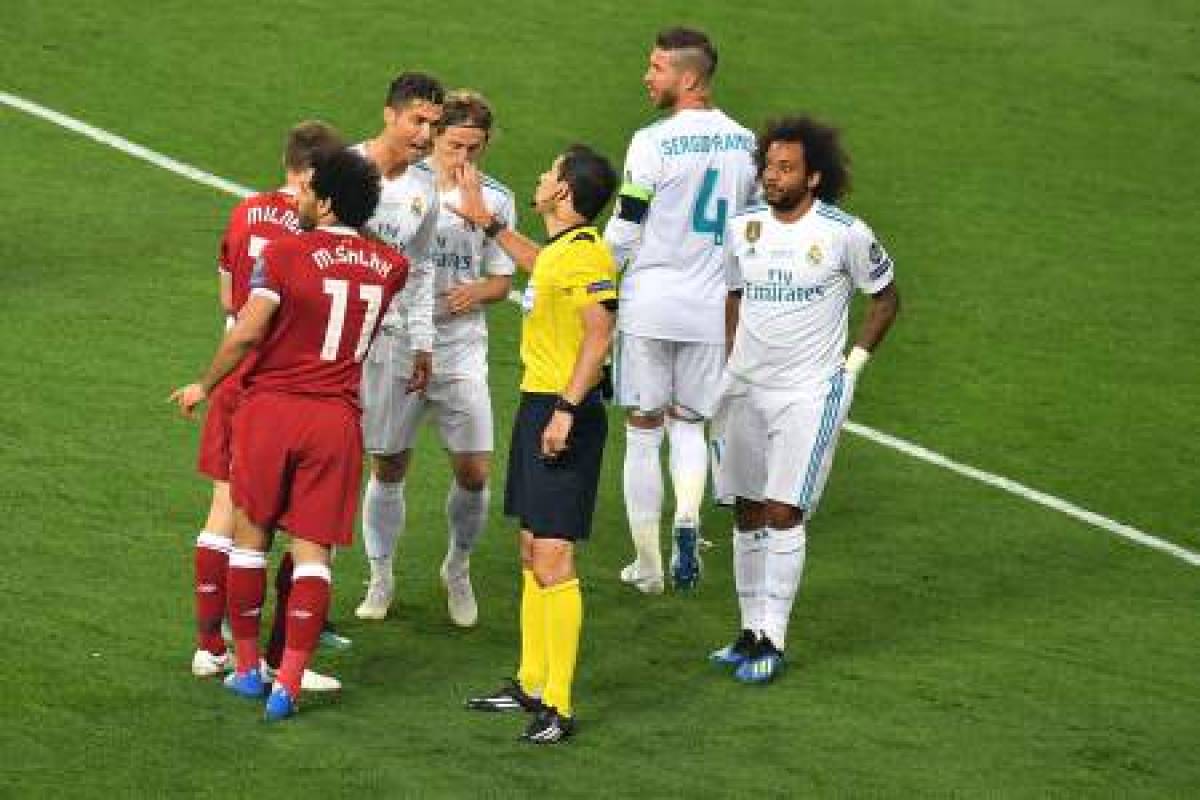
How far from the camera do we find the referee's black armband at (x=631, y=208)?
13.2 meters

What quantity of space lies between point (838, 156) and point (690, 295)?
59.4 inches

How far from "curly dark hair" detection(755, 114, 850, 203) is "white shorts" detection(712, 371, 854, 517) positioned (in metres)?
0.79

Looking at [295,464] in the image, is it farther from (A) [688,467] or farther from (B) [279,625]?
(A) [688,467]

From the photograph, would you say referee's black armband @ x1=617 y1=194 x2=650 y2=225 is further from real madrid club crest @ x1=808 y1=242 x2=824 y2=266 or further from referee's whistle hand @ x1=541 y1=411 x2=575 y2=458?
referee's whistle hand @ x1=541 y1=411 x2=575 y2=458

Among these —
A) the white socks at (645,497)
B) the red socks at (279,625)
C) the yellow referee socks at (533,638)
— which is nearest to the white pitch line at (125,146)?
the white socks at (645,497)

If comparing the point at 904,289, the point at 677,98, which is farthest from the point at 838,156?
the point at 904,289

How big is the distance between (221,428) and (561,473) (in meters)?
1.40

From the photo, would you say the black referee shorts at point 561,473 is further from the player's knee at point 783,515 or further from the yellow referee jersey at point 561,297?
the player's knee at point 783,515

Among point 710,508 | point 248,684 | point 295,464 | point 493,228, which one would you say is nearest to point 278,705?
point 248,684

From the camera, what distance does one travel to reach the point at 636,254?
1366 centimetres

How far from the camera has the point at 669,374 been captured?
13.6 metres

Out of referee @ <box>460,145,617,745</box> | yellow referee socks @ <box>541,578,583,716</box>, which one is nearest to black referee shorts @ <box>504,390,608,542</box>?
referee @ <box>460,145,617,745</box>

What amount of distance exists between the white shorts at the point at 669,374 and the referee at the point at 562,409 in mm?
2215

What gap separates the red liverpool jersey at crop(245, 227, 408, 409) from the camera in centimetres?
1090
